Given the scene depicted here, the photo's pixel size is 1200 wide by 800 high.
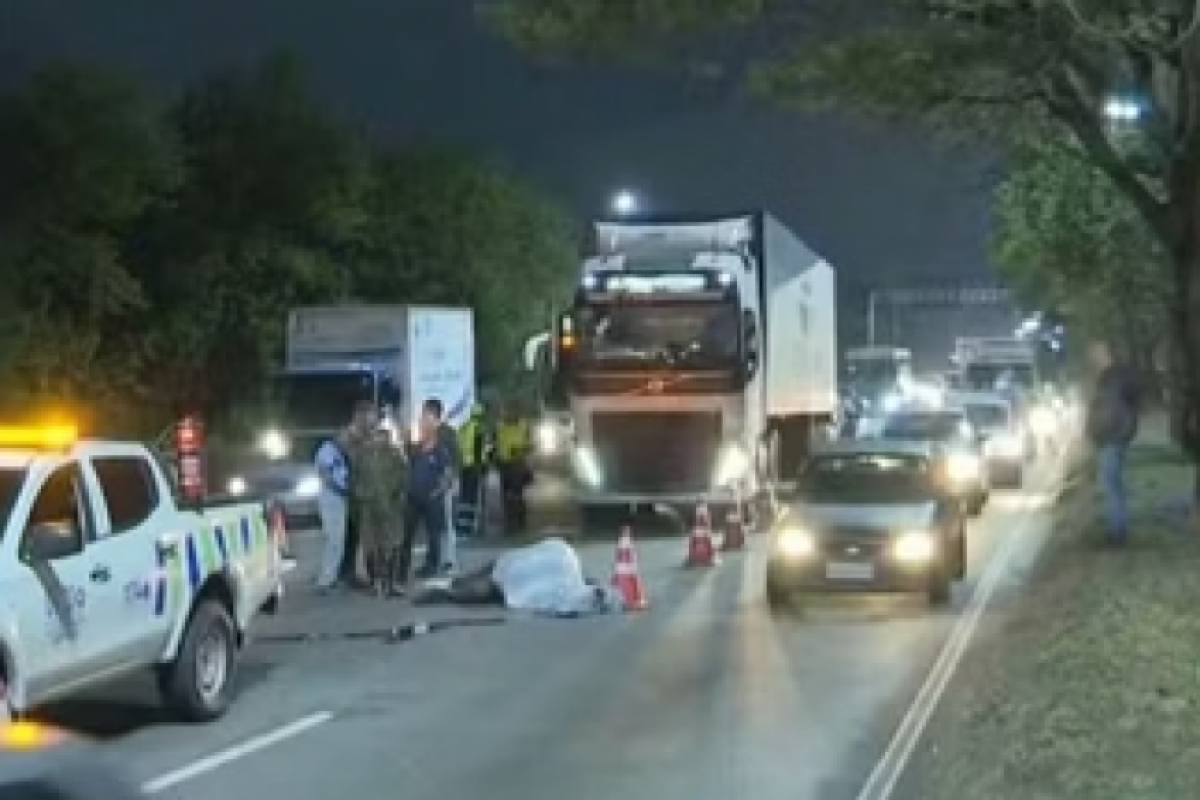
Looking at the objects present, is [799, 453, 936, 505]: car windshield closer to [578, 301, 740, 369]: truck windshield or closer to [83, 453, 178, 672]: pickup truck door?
[83, 453, 178, 672]: pickup truck door

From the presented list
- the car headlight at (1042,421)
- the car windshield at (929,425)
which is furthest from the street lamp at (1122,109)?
the car headlight at (1042,421)

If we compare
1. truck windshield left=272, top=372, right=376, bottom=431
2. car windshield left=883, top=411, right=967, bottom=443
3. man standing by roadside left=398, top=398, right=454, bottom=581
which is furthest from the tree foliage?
man standing by roadside left=398, top=398, right=454, bottom=581

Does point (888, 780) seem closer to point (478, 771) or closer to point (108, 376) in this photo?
point (478, 771)

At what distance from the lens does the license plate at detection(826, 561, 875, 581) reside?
1941 centimetres

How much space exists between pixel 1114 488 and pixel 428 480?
21.2ft

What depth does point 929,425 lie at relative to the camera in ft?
106

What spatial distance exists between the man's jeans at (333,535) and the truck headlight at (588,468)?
7190mm

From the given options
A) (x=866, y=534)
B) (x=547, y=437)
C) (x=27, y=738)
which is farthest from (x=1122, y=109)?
(x=547, y=437)

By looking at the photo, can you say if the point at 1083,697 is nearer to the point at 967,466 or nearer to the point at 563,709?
the point at 563,709

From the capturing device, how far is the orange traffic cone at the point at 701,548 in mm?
24281

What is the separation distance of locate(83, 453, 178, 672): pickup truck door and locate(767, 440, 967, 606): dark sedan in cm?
698

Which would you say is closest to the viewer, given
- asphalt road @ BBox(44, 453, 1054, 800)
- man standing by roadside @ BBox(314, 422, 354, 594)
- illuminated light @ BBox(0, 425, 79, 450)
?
asphalt road @ BBox(44, 453, 1054, 800)

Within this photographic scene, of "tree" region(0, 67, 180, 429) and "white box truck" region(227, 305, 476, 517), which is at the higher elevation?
"tree" region(0, 67, 180, 429)

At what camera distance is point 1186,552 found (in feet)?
63.6
